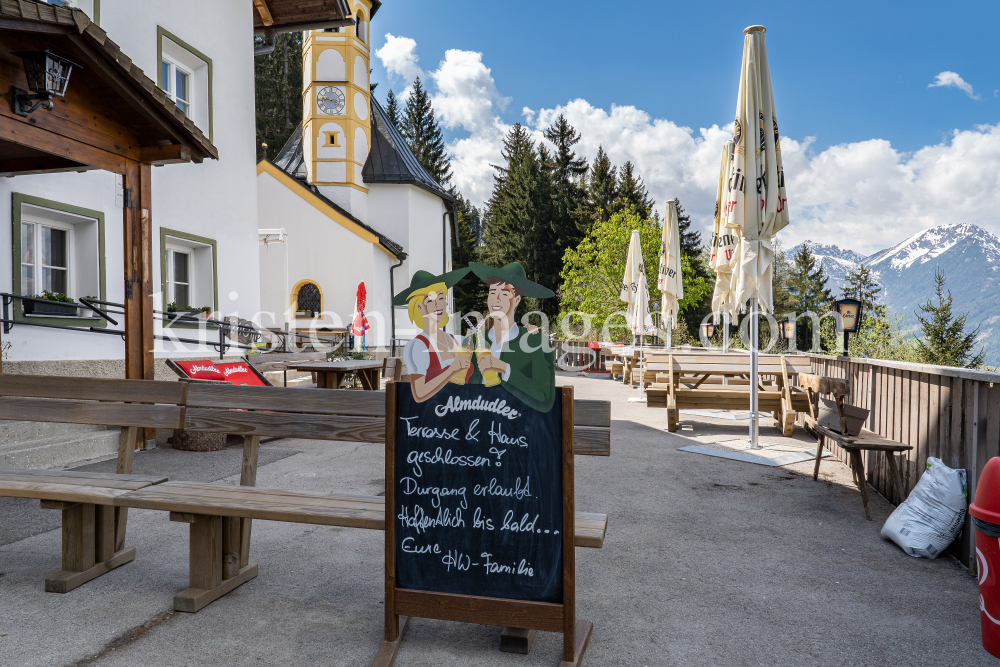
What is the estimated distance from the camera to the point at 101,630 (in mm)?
3006

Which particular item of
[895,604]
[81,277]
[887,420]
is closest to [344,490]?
[895,604]

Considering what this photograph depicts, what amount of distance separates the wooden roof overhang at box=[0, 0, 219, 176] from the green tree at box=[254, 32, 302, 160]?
32.9 meters

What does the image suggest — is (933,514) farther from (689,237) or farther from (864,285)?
(864,285)

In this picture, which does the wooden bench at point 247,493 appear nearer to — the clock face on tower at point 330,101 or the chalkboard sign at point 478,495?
the chalkboard sign at point 478,495

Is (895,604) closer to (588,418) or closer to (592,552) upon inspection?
(592,552)

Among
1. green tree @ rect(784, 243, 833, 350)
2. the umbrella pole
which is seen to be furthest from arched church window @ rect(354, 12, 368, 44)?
green tree @ rect(784, 243, 833, 350)

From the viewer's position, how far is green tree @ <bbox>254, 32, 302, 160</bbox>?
3759 cm

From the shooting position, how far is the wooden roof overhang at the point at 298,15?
1338 cm

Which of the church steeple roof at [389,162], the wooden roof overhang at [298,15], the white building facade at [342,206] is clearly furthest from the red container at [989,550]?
the church steeple roof at [389,162]

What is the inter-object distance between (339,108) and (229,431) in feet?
77.6

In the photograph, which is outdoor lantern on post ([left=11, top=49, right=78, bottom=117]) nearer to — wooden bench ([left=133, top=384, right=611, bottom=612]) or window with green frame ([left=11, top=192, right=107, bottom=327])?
window with green frame ([left=11, top=192, right=107, bottom=327])

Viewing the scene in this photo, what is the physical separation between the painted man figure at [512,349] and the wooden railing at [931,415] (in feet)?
9.14

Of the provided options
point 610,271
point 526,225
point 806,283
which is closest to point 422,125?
point 526,225

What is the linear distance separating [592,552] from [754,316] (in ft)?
14.8
